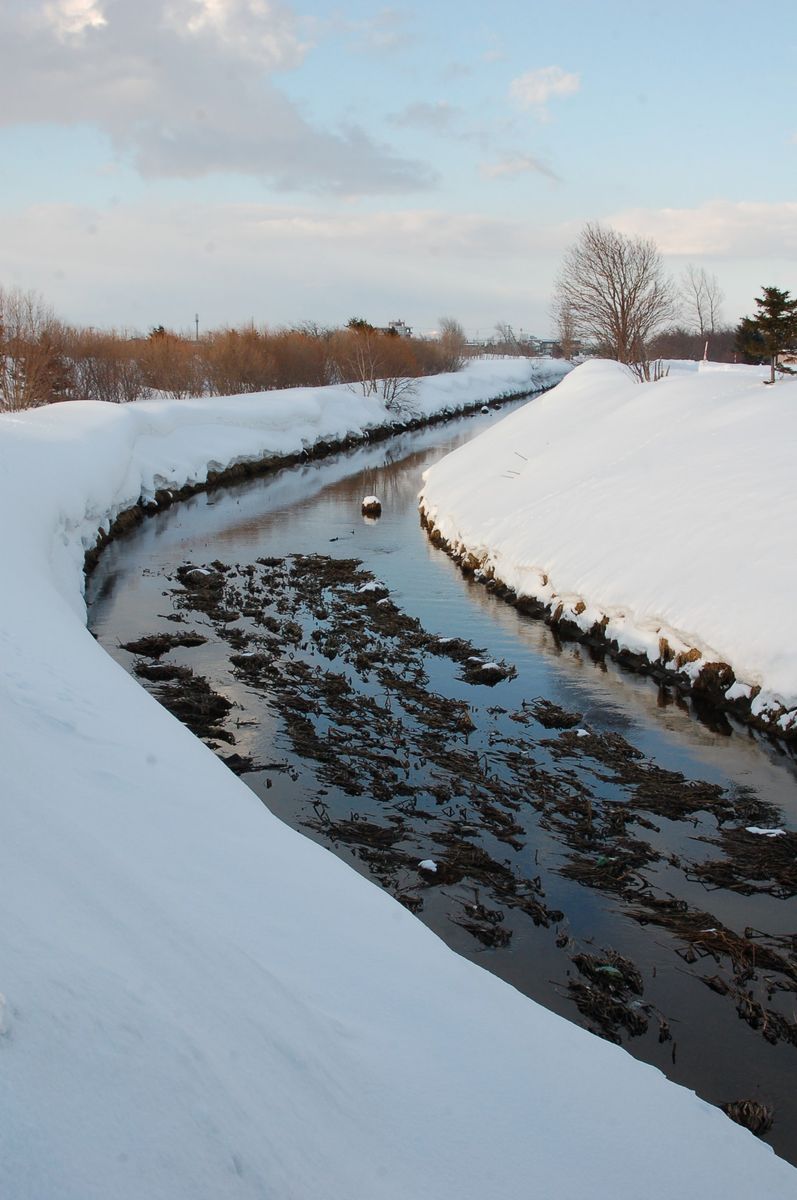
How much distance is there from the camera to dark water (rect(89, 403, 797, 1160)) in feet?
18.3

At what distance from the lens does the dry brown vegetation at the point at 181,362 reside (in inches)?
1246

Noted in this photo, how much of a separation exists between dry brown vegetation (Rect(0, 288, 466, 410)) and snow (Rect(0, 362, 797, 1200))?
28534 mm

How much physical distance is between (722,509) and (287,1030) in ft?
38.6

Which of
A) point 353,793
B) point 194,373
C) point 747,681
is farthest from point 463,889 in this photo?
point 194,373

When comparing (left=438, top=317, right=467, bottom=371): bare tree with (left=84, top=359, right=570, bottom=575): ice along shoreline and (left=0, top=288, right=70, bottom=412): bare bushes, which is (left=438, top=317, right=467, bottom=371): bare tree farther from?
(left=0, top=288, right=70, bottom=412): bare bushes

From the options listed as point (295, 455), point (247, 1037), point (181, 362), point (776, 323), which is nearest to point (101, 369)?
point (181, 362)

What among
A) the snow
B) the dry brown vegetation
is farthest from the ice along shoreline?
the snow

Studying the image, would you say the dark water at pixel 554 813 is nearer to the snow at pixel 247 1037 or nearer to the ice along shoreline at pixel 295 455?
the snow at pixel 247 1037

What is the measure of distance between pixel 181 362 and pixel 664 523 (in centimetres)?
3625

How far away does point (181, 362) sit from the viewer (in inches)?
1778

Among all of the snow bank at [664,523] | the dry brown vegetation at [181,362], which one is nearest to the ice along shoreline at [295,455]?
the dry brown vegetation at [181,362]

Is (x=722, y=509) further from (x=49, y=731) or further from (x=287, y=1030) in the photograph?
(x=287, y=1030)

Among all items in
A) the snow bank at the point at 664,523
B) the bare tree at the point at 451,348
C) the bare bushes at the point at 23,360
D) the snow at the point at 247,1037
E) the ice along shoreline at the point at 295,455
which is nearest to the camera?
the snow at the point at 247,1037

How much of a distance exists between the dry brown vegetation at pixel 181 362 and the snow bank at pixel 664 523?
56.1ft
